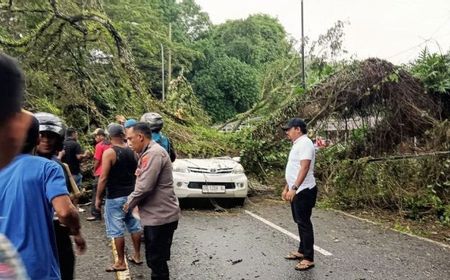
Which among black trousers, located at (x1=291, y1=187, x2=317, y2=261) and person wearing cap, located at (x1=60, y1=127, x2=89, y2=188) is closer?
black trousers, located at (x1=291, y1=187, x2=317, y2=261)

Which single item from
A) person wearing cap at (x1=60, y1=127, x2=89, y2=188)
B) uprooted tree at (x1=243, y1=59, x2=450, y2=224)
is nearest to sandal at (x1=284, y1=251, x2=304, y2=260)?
uprooted tree at (x1=243, y1=59, x2=450, y2=224)

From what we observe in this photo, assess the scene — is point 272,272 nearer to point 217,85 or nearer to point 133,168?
point 133,168

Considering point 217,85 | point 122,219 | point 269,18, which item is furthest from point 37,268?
point 269,18

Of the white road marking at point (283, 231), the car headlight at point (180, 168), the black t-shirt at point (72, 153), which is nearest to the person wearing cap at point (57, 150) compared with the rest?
the white road marking at point (283, 231)

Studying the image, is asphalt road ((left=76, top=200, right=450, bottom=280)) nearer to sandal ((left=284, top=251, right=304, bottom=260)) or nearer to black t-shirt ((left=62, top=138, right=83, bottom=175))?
sandal ((left=284, top=251, right=304, bottom=260))

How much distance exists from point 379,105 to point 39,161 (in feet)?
31.4

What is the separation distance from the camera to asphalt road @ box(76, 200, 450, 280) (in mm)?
5520

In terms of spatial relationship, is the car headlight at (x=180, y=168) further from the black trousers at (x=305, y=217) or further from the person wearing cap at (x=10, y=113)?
the person wearing cap at (x=10, y=113)

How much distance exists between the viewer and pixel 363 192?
9.45m

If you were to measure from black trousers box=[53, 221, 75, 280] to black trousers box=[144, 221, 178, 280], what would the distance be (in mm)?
898

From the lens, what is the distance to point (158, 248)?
4.21m

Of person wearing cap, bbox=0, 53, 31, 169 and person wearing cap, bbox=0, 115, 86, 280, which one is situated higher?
person wearing cap, bbox=0, 53, 31, 169

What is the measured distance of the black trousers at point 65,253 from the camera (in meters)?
3.35

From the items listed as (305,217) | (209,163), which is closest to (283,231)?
(305,217)
